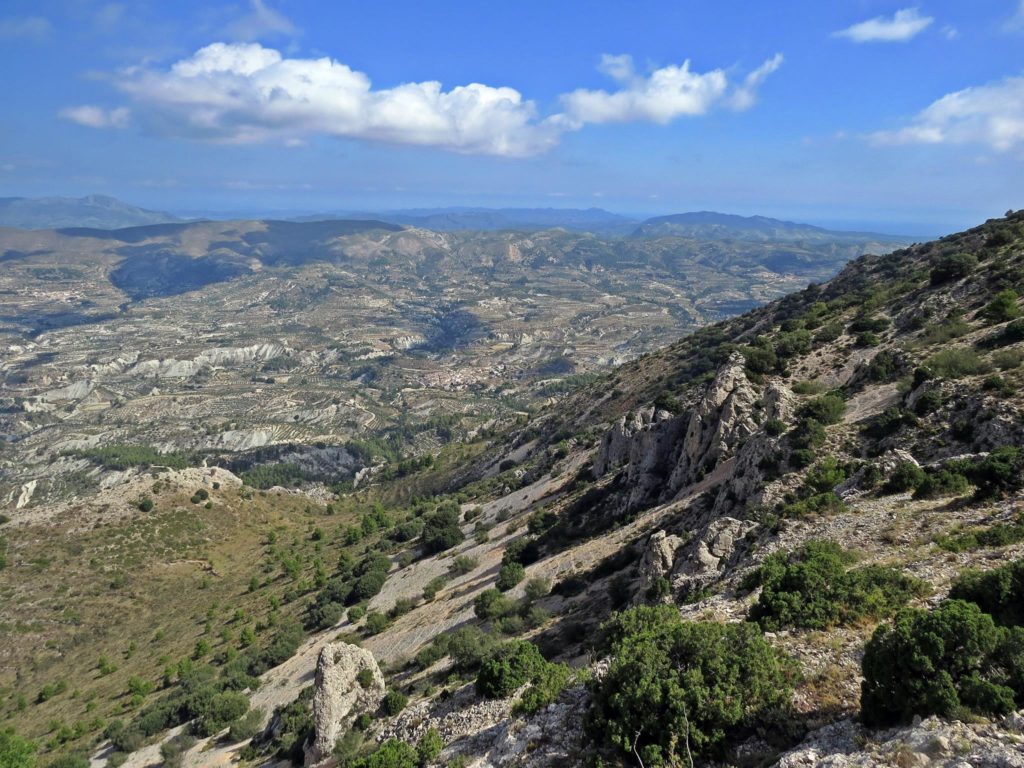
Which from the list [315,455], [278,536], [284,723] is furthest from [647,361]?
[315,455]

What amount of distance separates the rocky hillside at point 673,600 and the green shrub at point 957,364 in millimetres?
162

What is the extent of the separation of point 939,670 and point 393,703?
2196 cm

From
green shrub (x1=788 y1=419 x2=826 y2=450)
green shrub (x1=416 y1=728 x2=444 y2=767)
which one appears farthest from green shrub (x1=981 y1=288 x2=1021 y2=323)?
green shrub (x1=416 y1=728 x2=444 y2=767)

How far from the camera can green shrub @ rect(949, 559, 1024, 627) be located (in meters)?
13.5

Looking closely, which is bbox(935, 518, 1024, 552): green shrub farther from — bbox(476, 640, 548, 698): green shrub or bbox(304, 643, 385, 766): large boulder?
bbox(304, 643, 385, 766): large boulder

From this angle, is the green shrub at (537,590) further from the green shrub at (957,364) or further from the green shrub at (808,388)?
the green shrub at (957,364)

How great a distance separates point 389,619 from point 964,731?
42448 mm

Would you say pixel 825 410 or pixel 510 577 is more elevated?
pixel 825 410

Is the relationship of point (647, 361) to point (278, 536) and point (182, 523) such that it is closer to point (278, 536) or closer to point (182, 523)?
point (278, 536)

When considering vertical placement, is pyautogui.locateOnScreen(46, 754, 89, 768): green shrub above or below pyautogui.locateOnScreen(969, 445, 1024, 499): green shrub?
below

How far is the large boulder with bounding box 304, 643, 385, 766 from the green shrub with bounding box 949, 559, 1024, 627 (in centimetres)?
2372

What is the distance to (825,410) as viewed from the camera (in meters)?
32.8

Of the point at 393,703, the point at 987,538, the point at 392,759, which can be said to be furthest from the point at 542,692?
the point at 987,538

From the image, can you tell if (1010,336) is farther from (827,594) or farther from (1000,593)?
(827,594)
